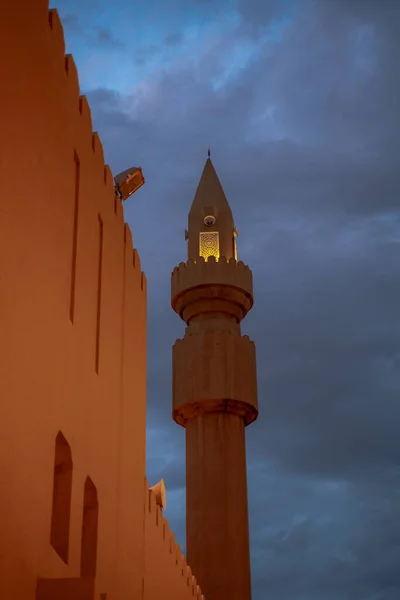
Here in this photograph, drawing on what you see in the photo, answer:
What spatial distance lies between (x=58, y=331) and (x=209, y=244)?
10890mm

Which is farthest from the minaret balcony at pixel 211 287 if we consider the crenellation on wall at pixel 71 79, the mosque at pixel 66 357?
the crenellation on wall at pixel 71 79

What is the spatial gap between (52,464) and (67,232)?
6.05 ft

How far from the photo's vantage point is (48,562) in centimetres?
604

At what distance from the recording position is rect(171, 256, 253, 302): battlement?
16.5 m

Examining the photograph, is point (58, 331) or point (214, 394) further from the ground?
point (214, 394)

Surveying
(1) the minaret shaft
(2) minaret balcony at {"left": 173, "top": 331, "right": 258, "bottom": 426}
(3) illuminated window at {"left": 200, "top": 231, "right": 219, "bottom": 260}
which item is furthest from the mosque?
(3) illuminated window at {"left": 200, "top": 231, "right": 219, "bottom": 260}

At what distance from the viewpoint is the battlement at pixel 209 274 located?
16.5 metres

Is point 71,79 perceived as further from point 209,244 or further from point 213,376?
point 209,244

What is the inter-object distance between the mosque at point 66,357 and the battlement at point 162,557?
0.08 ft

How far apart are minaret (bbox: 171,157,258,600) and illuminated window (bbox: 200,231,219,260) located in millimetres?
20

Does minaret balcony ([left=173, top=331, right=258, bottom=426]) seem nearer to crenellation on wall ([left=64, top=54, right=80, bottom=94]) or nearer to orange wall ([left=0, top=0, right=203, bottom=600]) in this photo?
orange wall ([left=0, top=0, right=203, bottom=600])

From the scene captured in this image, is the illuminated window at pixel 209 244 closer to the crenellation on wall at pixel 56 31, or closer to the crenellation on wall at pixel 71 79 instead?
the crenellation on wall at pixel 71 79

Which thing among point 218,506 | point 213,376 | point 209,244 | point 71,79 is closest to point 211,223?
point 209,244

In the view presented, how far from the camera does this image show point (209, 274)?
1655 cm
